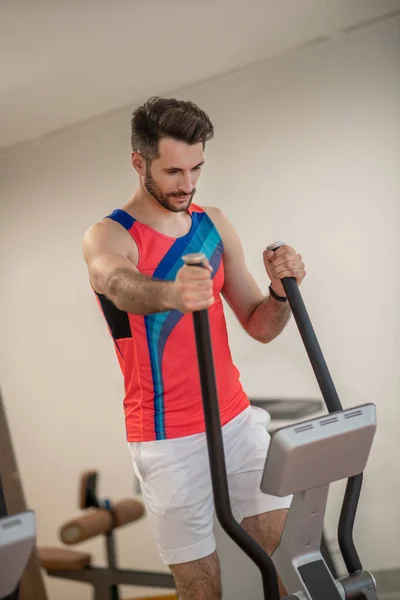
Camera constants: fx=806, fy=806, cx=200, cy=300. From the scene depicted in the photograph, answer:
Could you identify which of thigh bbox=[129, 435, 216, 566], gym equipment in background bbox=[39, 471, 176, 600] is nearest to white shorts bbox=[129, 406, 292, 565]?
thigh bbox=[129, 435, 216, 566]

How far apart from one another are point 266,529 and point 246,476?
0.17m

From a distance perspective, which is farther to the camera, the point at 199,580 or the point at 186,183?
the point at 186,183

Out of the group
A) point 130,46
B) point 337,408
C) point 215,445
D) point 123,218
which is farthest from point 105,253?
point 130,46

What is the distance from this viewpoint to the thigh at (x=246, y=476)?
241 centimetres

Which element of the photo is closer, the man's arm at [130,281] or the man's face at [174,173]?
the man's arm at [130,281]

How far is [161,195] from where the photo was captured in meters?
2.44

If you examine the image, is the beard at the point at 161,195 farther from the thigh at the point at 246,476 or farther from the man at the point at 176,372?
the thigh at the point at 246,476

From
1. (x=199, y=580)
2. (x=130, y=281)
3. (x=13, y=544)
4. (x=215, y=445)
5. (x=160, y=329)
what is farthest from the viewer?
(x=160, y=329)

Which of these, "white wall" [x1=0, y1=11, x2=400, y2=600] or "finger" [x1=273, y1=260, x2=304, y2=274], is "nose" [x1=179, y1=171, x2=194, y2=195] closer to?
"finger" [x1=273, y1=260, x2=304, y2=274]

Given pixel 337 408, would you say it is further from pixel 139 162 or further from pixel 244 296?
pixel 139 162

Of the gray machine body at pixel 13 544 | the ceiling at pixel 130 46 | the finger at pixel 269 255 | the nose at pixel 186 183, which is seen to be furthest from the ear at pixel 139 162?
the gray machine body at pixel 13 544

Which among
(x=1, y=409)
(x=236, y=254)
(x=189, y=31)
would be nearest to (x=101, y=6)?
(x=189, y=31)

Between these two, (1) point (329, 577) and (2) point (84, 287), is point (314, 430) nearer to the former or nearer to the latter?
(1) point (329, 577)

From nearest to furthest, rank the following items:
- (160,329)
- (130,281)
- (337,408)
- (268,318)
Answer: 1. (130,281)
2. (337,408)
3. (160,329)
4. (268,318)
